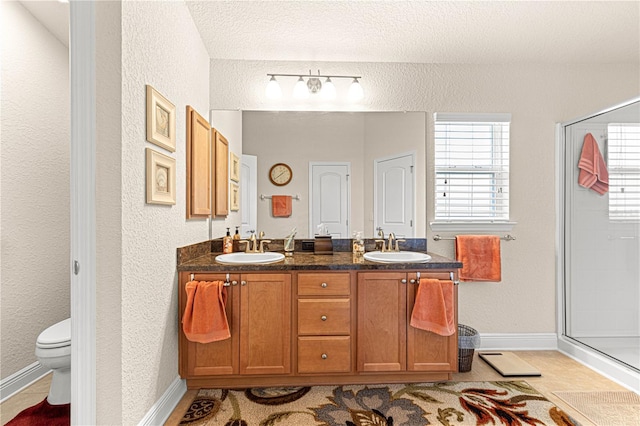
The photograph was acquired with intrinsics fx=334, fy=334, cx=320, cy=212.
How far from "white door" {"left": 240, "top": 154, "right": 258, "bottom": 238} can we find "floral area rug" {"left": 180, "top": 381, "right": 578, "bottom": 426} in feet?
3.95

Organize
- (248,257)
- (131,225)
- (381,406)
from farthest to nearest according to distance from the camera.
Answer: (248,257)
(381,406)
(131,225)

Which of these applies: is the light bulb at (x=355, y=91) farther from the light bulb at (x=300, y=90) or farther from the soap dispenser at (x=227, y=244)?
the soap dispenser at (x=227, y=244)

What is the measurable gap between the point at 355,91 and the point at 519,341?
2.51 meters

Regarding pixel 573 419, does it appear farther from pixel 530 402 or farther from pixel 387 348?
pixel 387 348

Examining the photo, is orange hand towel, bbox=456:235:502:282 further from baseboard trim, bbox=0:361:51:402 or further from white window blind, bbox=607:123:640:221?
baseboard trim, bbox=0:361:51:402

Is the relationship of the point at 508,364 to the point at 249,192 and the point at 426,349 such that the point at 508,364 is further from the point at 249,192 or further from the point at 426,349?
the point at 249,192

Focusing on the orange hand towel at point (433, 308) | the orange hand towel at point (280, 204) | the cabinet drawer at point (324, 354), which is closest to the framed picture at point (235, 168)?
the orange hand towel at point (280, 204)

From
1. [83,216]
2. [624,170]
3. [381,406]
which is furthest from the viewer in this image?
[624,170]

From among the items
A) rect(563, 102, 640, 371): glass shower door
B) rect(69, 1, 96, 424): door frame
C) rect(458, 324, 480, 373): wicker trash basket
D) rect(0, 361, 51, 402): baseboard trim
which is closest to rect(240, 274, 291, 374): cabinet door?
rect(69, 1, 96, 424): door frame

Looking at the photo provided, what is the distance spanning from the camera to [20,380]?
2119 millimetres

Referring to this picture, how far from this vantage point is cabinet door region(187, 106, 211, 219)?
2.23 metres

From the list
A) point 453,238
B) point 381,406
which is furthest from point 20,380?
point 453,238

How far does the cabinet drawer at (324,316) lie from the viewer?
2.13 metres

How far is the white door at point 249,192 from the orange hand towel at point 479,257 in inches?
66.5
